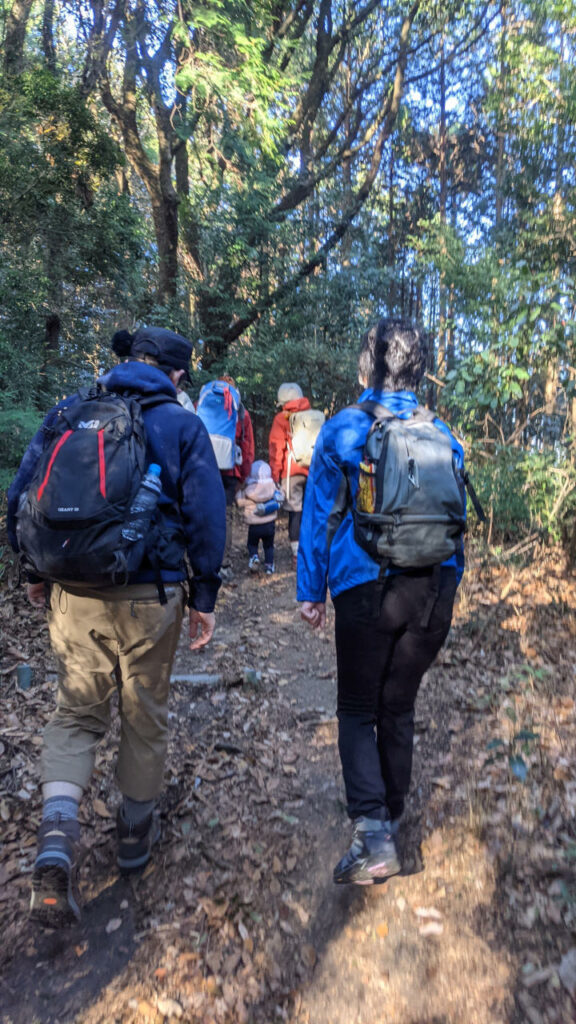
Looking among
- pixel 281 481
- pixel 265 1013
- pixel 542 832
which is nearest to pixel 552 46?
pixel 281 481

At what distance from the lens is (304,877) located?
10.2 ft

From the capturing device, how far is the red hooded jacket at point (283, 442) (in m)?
8.20

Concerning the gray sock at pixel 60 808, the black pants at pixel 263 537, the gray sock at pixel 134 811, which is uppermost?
the gray sock at pixel 60 808

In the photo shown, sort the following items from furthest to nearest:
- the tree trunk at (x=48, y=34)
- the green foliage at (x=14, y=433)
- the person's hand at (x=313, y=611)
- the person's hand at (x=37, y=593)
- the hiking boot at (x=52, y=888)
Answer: the tree trunk at (x=48, y=34) → the green foliage at (x=14, y=433) → the person's hand at (x=37, y=593) → the person's hand at (x=313, y=611) → the hiking boot at (x=52, y=888)

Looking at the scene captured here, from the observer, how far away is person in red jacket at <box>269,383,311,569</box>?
26.9 ft

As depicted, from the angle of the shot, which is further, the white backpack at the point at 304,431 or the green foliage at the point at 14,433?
the white backpack at the point at 304,431

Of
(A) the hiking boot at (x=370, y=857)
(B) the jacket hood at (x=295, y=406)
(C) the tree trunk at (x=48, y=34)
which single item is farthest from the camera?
(C) the tree trunk at (x=48, y=34)

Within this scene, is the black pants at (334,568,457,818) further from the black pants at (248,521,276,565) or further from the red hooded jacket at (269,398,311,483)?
the red hooded jacket at (269,398,311,483)

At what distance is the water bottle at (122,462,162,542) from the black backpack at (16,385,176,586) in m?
0.02

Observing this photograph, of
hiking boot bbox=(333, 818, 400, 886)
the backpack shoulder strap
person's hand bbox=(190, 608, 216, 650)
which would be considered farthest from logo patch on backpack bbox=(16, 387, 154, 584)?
hiking boot bbox=(333, 818, 400, 886)

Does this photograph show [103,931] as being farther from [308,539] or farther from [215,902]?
[308,539]

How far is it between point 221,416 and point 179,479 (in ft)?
16.9

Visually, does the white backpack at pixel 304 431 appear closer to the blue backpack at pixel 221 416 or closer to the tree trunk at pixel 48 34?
the blue backpack at pixel 221 416

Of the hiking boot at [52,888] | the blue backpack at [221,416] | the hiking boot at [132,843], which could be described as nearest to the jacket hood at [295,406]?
the blue backpack at [221,416]
